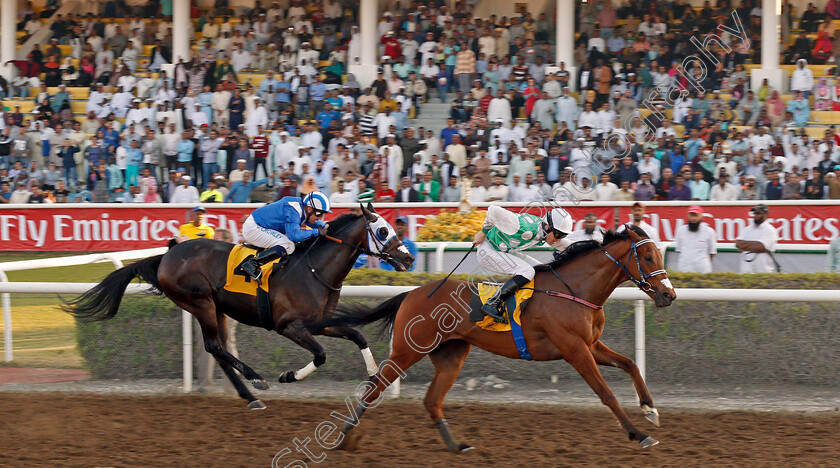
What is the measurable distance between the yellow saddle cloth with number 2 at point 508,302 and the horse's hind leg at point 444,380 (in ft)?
0.68

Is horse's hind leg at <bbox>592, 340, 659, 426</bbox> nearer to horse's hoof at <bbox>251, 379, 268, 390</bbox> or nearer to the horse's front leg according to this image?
the horse's front leg

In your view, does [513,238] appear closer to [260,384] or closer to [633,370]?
[633,370]

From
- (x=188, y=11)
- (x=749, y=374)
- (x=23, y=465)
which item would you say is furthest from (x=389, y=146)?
(x=23, y=465)

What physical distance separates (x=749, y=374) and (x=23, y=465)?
447 cm

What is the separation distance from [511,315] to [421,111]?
32.4 ft

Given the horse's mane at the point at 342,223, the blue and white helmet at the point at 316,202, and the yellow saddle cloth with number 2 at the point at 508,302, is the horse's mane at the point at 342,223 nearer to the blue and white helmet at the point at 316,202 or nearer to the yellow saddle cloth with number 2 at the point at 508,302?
the blue and white helmet at the point at 316,202

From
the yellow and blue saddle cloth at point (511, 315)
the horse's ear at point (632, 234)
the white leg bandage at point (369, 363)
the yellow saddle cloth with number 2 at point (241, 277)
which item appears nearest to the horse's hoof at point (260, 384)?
the yellow saddle cloth with number 2 at point (241, 277)

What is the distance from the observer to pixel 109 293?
21.5ft

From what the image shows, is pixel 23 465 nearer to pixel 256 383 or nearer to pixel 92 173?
pixel 256 383

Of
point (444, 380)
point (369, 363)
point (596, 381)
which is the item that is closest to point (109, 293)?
point (369, 363)

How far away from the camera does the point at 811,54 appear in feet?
48.4

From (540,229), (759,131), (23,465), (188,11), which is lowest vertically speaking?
(23,465)

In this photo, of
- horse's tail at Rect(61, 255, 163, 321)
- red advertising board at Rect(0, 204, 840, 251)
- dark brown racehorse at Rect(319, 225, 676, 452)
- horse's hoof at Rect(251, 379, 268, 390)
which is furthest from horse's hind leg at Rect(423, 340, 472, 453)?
red advertising board at Rect(0, 204, 840, 251)

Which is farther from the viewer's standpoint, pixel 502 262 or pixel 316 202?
pixel 316 202
